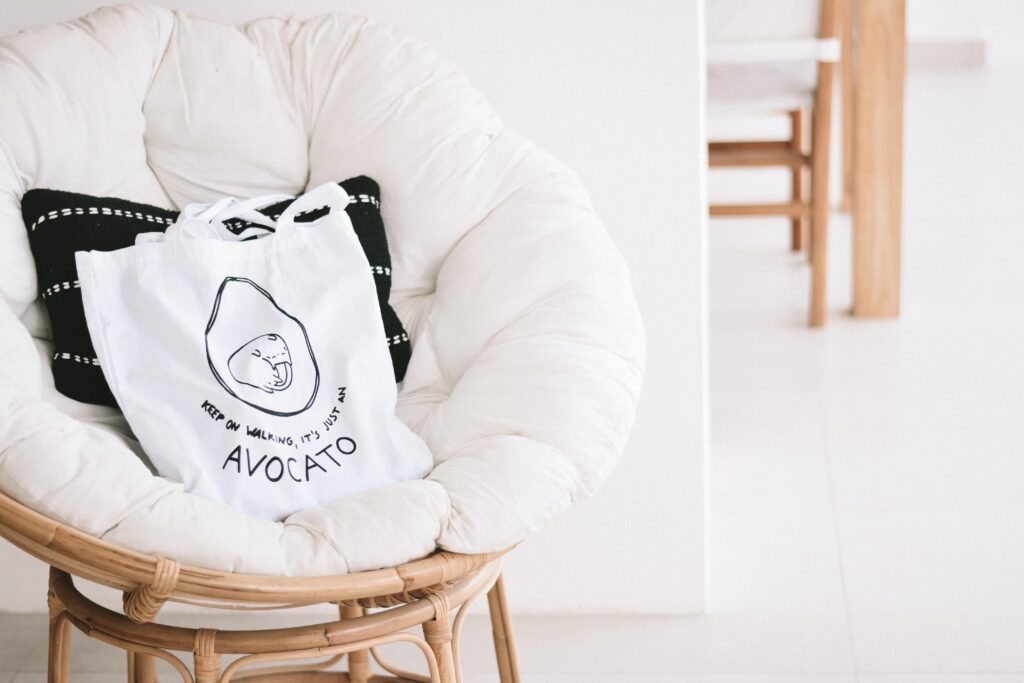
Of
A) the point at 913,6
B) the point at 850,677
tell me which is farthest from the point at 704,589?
the point at 913,6

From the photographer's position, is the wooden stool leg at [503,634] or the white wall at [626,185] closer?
the wooden stool leg at [503,634]

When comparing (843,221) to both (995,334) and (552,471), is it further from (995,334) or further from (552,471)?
(552,471)

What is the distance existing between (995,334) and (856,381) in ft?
1.40

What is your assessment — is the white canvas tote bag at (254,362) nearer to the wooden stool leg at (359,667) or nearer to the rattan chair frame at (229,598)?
the rattan chair frame at (229,598)

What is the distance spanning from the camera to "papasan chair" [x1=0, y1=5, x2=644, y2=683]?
1072 mm

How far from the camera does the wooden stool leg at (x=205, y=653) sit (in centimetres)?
110

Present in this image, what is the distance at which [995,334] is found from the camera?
108 inches

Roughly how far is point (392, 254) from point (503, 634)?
1.58ft

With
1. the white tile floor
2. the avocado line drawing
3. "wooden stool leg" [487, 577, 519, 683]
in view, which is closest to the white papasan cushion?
the avocado line drawing

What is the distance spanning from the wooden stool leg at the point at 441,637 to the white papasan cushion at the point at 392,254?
7 centimetres

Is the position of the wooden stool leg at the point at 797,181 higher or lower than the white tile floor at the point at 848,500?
higher

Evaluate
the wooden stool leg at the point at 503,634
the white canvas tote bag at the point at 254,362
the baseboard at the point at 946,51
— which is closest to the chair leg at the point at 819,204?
the wooden stool leg at the point at 503,634

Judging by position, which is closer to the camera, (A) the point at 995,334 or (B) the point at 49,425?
(B) the point at 49,425

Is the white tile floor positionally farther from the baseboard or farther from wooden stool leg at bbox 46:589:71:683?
the baseboard
